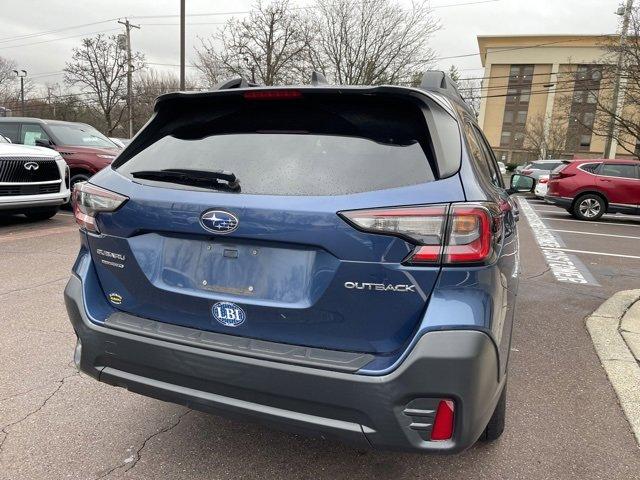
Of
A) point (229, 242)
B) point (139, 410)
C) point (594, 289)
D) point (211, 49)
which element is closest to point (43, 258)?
point (139, 410)

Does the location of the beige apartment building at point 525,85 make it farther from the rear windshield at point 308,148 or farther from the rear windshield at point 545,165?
the rear windshield at point 308,148

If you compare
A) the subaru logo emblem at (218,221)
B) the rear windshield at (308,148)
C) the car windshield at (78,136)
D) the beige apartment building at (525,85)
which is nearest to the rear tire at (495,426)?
the rear windshield at (308,148)

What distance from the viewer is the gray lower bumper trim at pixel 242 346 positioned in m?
1.76

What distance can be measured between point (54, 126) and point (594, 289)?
10544 millimetres

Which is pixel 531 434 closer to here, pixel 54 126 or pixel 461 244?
pixel 461 244

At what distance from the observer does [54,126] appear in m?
10.6

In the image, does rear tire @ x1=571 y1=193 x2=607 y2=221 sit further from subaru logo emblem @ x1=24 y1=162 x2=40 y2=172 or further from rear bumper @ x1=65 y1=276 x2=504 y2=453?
rear bumper @ x1=65 y1=276 x2=504 y2=453

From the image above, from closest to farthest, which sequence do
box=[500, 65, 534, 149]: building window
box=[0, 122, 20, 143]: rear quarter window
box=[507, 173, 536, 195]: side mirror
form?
A: 1. box=[507, 173, 536, 195]: side mirror
2. box=[0, 122, 20, 143]: rear quarter window
3. box=[500, 65, 534, 149]: building window

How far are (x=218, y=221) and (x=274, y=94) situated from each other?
2.07ft

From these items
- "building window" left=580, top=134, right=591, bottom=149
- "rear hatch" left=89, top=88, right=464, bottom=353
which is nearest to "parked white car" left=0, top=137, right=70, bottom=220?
"rear hatch" left=89, top=88, right=464, bottom=353

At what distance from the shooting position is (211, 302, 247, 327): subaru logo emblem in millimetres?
1901

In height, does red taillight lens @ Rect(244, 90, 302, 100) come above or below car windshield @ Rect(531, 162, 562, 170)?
above

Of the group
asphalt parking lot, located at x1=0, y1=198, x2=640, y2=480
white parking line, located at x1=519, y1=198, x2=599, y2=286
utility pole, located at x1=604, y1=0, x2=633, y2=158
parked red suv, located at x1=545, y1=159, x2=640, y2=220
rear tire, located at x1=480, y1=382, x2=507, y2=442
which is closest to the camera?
asphalt parking lot, located at x1=0, y1=198, x2=640, y2=480

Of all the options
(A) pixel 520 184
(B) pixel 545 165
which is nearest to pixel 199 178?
(A) pixel 520 184
